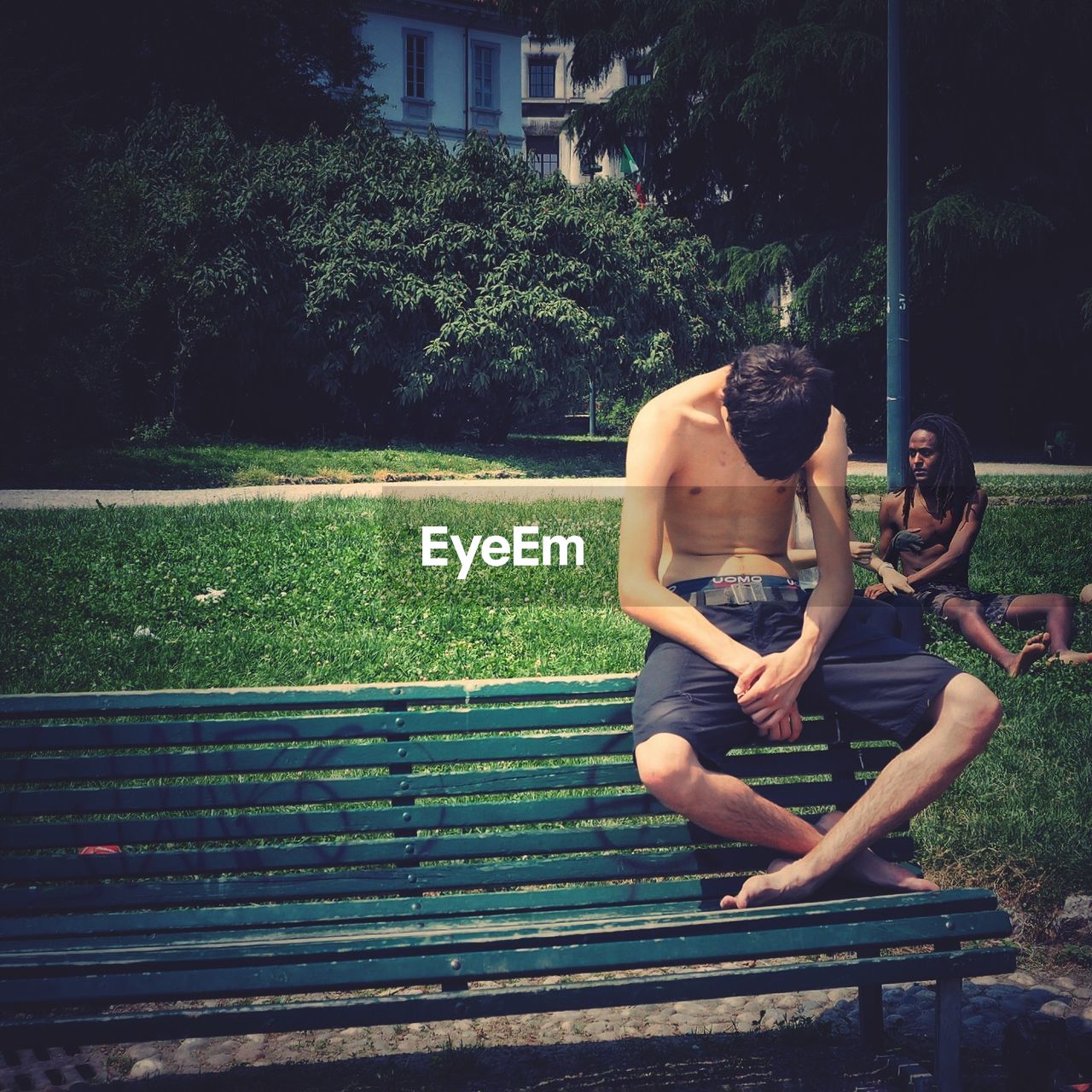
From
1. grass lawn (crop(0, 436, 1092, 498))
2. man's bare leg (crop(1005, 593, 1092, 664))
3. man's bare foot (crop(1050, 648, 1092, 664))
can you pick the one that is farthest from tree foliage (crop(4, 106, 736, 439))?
man's bare foot (crop(1050, 648, 1092, 664))

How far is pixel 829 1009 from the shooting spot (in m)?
3.45

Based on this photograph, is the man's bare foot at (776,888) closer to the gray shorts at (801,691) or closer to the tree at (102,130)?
the gray shorts at (801,691)

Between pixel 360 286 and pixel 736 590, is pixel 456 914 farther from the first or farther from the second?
pixel 360 286

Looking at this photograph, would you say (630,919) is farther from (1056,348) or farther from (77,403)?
(1056,348)

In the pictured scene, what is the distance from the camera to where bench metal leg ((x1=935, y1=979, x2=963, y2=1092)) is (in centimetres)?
282

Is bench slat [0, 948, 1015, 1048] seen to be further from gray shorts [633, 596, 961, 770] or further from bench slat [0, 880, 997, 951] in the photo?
gray shorts [633, 596, 961, 770]

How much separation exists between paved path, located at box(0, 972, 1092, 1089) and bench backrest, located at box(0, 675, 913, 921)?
45 centimetres

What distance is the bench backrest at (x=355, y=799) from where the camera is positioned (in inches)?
118

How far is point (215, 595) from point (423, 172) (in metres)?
16.9

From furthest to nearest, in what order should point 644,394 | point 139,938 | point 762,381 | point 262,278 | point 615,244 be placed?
point 644,394 → point 615,244 → point 262,278 → point 762,381 → point 139,938

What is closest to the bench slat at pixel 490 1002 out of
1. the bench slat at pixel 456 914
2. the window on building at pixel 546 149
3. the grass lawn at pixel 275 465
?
the bench slat at pixel 456 914

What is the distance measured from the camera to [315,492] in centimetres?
1527

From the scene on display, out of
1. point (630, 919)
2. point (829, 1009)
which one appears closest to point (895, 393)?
point (829, 1009)

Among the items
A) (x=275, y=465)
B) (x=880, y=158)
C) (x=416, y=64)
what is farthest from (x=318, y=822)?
(x=416, y=64)
